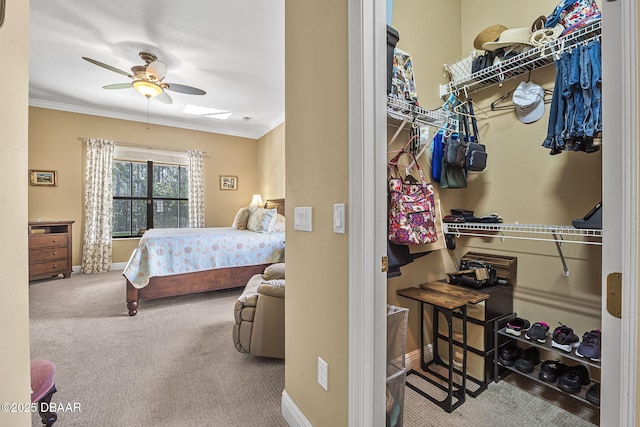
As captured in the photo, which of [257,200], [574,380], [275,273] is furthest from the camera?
[257,200]

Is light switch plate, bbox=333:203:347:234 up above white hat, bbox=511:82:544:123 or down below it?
below

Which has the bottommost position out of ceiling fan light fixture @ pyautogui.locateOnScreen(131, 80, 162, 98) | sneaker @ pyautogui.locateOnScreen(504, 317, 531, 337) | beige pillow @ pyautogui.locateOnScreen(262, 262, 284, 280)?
sneaker @ pyautogui.locateOnScreen(504, 317, 531, 337)

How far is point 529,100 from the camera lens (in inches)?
76.6

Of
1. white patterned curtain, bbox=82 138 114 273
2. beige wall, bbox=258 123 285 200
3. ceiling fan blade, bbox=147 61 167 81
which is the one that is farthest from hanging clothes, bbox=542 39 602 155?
white patterned curtain, bbox=82 138 114 273

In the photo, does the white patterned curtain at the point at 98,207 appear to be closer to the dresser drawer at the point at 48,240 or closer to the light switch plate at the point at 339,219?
the dresser drawer at the point at 48,240

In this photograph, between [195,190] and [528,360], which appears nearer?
[528,360]

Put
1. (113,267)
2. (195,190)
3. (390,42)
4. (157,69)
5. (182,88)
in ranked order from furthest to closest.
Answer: (195,190) → (113,267) → (182,88) → (157,69) → (390,42)

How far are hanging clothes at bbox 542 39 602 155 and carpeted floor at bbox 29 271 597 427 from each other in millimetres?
1543

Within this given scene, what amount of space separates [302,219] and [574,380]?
182cm

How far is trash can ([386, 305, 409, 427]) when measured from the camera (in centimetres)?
133

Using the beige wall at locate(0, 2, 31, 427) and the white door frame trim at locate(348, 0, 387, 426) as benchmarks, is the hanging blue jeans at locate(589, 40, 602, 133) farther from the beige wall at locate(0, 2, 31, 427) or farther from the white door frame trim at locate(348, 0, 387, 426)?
the beige wall at locate(0, 2, 31, 427)

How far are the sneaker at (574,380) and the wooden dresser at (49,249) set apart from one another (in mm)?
5966

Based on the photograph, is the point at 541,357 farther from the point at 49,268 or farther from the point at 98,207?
the point at 98,207

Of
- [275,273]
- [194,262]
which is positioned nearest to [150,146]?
[194,262]
